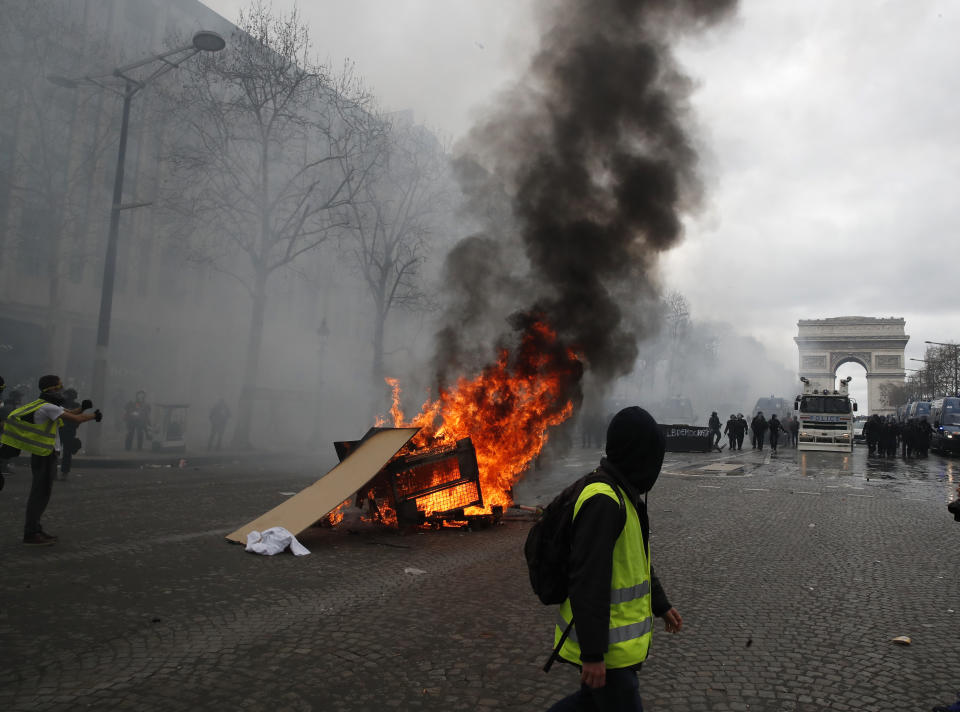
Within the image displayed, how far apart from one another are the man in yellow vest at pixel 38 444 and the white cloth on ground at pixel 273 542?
1.83 meters

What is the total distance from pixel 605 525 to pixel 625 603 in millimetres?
273

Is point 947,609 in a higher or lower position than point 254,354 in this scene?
lower

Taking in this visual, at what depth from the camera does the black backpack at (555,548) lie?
2133 mm

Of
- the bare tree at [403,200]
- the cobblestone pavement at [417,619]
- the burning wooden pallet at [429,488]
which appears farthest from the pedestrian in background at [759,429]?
the burning wooden pallet at [429,488]

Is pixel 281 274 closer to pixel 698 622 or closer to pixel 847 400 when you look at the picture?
pixel 847 400

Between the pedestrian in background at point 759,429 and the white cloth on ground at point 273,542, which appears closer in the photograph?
the white cloth on ground at point 273,542

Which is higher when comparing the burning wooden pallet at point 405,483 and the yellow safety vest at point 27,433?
the yellow safety vest at point 27,433

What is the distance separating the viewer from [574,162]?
36.3 ft

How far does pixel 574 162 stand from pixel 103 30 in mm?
20972

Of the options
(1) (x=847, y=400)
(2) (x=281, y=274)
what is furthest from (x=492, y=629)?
(2) (x=281, y=274)

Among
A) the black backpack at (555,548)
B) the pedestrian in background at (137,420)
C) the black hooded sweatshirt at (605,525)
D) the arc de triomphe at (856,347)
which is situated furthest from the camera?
the arc de triomphe at (856,347)

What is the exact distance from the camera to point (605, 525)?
204cm

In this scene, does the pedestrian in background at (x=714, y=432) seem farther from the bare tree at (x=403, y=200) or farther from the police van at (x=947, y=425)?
the bare tree at (x=403, y=200)

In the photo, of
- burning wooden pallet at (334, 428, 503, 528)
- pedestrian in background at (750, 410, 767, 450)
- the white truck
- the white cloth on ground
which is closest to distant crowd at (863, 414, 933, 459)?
the white truck
